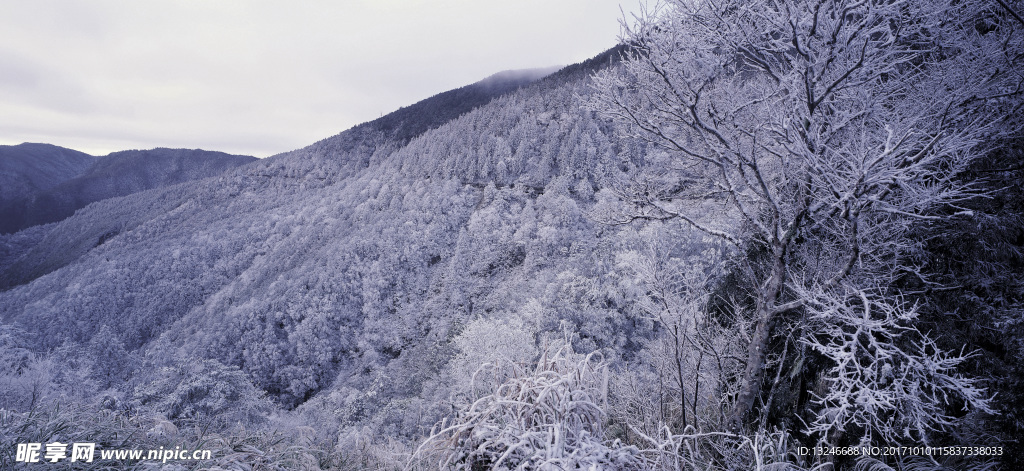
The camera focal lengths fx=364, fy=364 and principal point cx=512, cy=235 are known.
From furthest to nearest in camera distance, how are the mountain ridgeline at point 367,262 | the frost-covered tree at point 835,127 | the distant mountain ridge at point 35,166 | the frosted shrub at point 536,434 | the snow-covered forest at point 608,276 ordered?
1. the distant mountain ridge at point 35,166
2. the mountain ridgeline at point 367,262
3. the frost-covered tree at point 835,127
4. the snow-covered forest at point 608,276
5. the frosted shrub at point 536,434

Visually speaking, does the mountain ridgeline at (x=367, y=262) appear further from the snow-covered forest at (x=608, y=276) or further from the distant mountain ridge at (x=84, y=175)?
the distant mountain ridge at (x=84, y=175)

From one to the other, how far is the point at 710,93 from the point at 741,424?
3.26 m

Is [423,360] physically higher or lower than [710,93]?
lower

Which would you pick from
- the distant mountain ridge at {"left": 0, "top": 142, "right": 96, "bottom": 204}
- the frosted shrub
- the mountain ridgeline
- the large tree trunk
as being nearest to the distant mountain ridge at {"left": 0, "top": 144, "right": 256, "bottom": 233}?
the distant mountain ridge at {"left": 0, "top": 142, "right": 96, "bottom": 204}

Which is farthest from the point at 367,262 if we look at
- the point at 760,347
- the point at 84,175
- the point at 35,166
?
the point at 35,166

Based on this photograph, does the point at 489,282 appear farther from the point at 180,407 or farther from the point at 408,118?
the point at 408,118

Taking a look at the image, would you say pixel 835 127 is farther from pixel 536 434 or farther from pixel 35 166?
pixel 35 166

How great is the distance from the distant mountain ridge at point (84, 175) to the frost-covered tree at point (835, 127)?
376ft

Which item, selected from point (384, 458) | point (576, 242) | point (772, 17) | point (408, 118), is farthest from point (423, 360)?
point (408, 118)

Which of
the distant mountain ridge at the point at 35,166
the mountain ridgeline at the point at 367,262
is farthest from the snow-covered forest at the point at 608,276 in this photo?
the distant mountain ridge at the point at 35,166

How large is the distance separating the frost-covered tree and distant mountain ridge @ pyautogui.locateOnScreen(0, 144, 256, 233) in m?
115

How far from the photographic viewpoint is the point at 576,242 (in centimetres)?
2756

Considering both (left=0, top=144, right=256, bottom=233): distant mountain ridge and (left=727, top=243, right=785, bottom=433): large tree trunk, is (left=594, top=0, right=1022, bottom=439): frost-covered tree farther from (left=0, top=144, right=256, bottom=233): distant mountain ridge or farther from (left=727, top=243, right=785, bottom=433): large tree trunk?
(left=0, top=144, right=256, bottom=233): distant mountain ridge

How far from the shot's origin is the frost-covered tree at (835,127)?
267 cm
